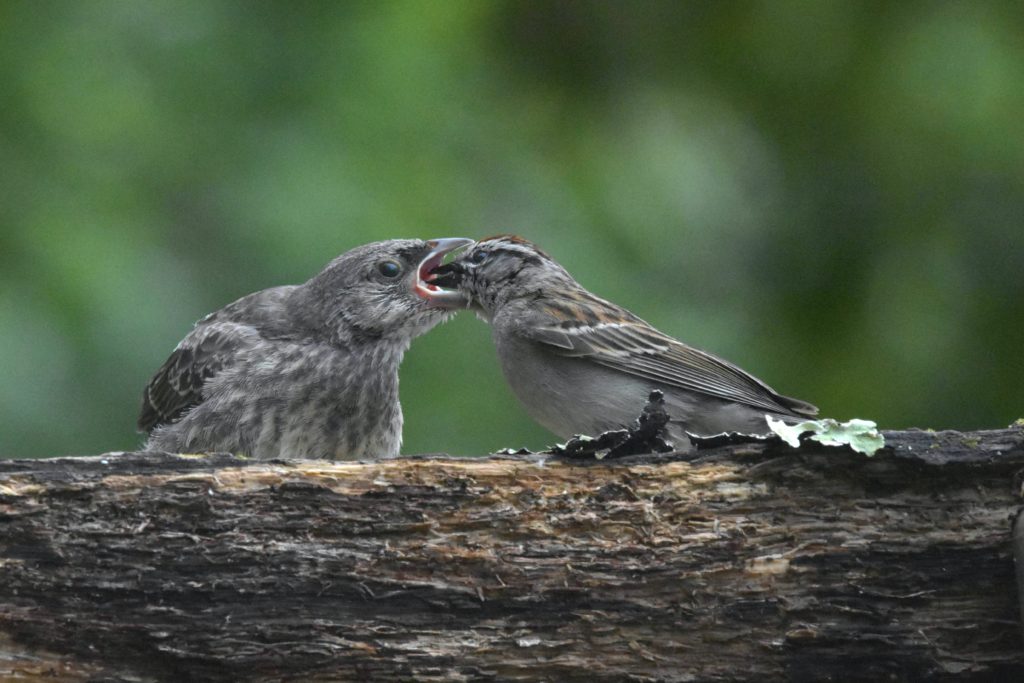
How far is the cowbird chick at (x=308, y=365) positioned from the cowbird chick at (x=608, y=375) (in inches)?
23.4

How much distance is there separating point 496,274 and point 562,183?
1.96 m

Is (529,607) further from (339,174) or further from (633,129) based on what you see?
(633,129)

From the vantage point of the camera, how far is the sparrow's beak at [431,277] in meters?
7.42

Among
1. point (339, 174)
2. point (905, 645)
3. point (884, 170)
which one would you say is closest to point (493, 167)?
point (339, 174)

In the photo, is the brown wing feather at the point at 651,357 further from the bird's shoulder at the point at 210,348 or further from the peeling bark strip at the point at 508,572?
the peeling bark strip at the point at 508,572

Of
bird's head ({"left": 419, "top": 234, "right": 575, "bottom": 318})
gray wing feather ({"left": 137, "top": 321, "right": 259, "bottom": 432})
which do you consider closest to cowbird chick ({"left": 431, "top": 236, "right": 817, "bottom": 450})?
bird's head ({"left": 419, "top": 234, "right": 575, "bottom": 318})

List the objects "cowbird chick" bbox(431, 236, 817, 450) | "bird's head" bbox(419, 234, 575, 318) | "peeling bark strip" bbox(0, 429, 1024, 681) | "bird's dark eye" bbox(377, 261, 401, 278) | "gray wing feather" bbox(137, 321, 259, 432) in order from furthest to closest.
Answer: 1. "bird's dark eye" bbox(377, 261, 401, 278)
2. "bird's head" bbox(419, 234, 575, 318)
3. "gray wing feather" bbox(137, 321, 259, 432)
4. "cowbird chick" bbox(431, 236, 817, 450)
5. "peeling bark strip" bbox(0, 429, 1024, 681)

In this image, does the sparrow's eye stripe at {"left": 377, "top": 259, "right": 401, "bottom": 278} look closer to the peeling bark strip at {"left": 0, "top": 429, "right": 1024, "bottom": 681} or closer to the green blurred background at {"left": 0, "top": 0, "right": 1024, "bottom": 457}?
the green blurred background at {"left": 0, "top": 0, "right": 1024, "bottom": 457}

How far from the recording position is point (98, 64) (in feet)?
27.9

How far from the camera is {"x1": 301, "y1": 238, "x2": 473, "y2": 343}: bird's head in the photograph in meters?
7.33

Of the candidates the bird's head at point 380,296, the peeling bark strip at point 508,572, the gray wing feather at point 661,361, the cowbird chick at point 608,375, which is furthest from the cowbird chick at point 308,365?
the peeling bark strip at point 508,572

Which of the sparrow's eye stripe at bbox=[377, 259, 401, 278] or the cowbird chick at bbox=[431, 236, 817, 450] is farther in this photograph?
the sparrow's eye stripe at bbox=[377, 259, 401, 278]

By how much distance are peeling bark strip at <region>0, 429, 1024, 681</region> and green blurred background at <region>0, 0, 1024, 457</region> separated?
324 cm

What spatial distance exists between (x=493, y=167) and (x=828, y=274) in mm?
2428
